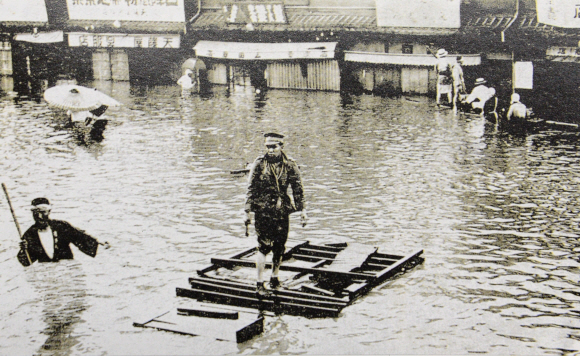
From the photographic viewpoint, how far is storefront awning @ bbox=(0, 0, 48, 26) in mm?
43094

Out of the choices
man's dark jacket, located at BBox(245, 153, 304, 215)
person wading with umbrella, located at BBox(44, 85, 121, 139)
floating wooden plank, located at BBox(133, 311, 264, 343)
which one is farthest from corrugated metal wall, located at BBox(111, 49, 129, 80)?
floating wooden plank, located at BBox(133, 311, 264, 343)

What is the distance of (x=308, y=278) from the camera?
963 centimetres

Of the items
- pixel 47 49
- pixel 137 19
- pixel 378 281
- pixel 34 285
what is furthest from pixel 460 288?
pixel 47 49

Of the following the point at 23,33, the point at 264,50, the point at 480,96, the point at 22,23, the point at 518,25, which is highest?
the point at 22,23

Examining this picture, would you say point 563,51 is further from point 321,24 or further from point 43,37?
point 43,37

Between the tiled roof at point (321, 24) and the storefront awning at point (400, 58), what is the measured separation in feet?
3.96

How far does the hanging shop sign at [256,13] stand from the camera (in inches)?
1433

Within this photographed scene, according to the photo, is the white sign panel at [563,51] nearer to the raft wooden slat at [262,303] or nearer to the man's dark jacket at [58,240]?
the raft wooden slat at [262,303]

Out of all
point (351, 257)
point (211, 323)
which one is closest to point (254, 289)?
point (211, 323)

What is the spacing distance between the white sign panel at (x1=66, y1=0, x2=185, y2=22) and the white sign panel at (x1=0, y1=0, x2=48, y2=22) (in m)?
2.28

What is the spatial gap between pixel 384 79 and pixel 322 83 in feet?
13.0

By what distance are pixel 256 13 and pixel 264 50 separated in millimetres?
2256

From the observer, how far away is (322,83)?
1423 inches

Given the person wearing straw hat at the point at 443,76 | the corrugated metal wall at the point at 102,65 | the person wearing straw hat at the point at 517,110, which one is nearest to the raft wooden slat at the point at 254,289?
the person wearing straw hat at the point at 517,110
